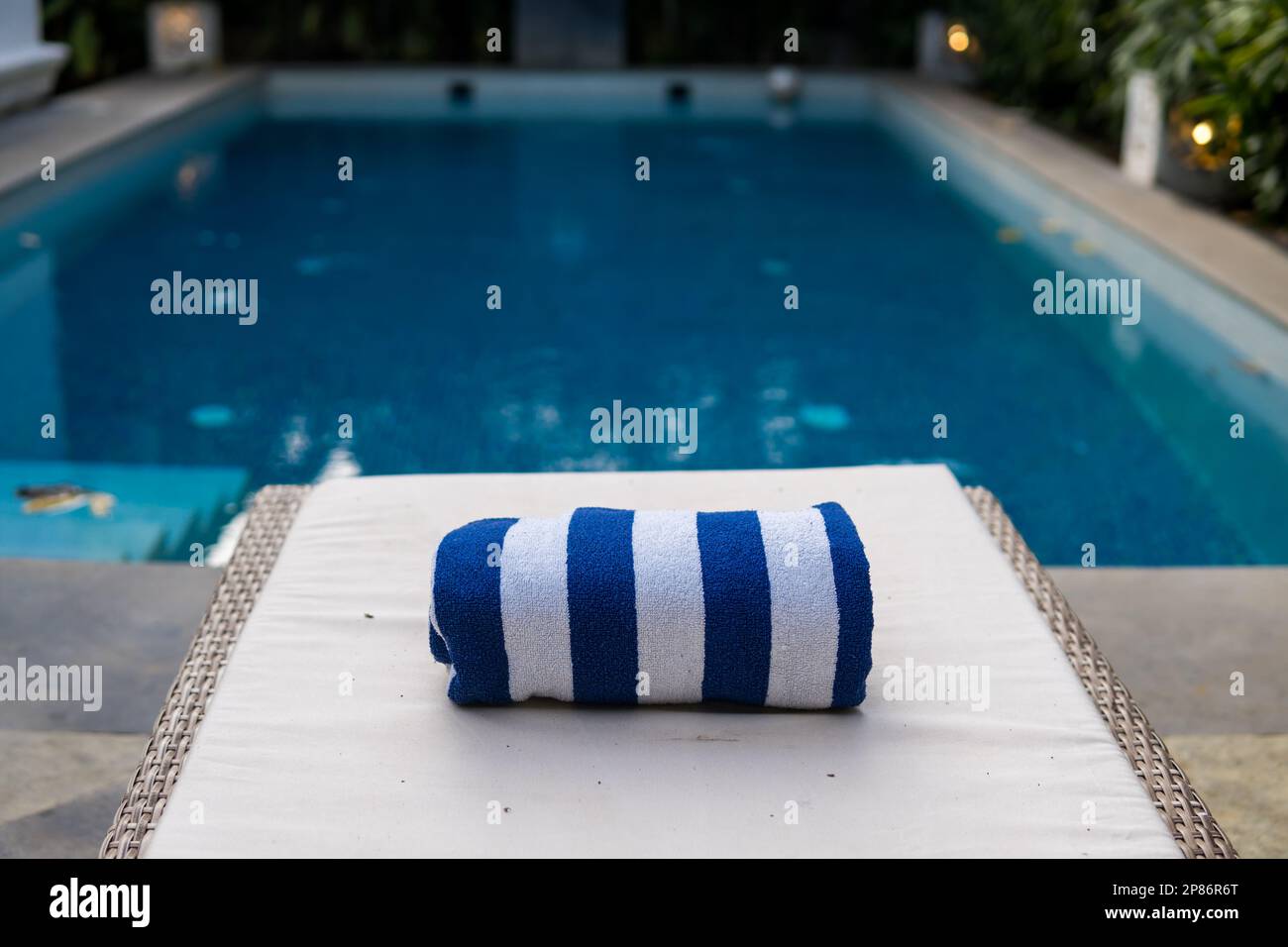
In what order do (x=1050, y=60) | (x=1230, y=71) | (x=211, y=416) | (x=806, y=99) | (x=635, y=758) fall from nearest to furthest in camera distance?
(x=635, y=758) < (x=211, y=416) < (x=1230, y=71) < (x=1050, y=60) < (x=806, y=99)

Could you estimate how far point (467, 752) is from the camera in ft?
5.32

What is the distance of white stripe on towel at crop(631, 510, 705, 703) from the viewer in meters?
1.64

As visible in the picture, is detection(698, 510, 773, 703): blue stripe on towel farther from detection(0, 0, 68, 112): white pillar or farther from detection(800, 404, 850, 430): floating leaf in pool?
detection(0, 0, 68, 112): white pillar

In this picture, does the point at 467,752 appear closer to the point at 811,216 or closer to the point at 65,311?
the point at 65,311

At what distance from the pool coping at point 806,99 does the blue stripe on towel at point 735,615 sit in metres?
2.99

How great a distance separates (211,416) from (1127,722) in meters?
2.89

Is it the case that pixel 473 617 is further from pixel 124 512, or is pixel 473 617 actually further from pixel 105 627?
pixel 124 512

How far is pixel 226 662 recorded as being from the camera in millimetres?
1863

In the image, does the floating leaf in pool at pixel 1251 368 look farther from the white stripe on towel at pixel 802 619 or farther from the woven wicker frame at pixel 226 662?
the white stripe on towel at pixel 802 619

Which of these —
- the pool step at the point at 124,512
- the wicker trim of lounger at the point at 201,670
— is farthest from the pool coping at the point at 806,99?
the wicker trim of lounger at the point at 201,670

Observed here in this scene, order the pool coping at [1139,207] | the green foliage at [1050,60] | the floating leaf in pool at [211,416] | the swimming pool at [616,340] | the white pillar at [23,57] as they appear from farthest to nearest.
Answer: the green foliage at [1050,60], the white pillar at [23,57], the pool coping at [1139,207], the floating leaf in pool at [211,416], the swimming pool at [616,340]

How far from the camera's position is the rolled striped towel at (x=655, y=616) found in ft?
5.38

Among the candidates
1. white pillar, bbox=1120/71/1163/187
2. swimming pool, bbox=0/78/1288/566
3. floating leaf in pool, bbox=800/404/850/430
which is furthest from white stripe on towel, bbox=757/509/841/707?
white pillar, bbox=1120/71/1163/187

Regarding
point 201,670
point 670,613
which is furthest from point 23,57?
point 670,613
